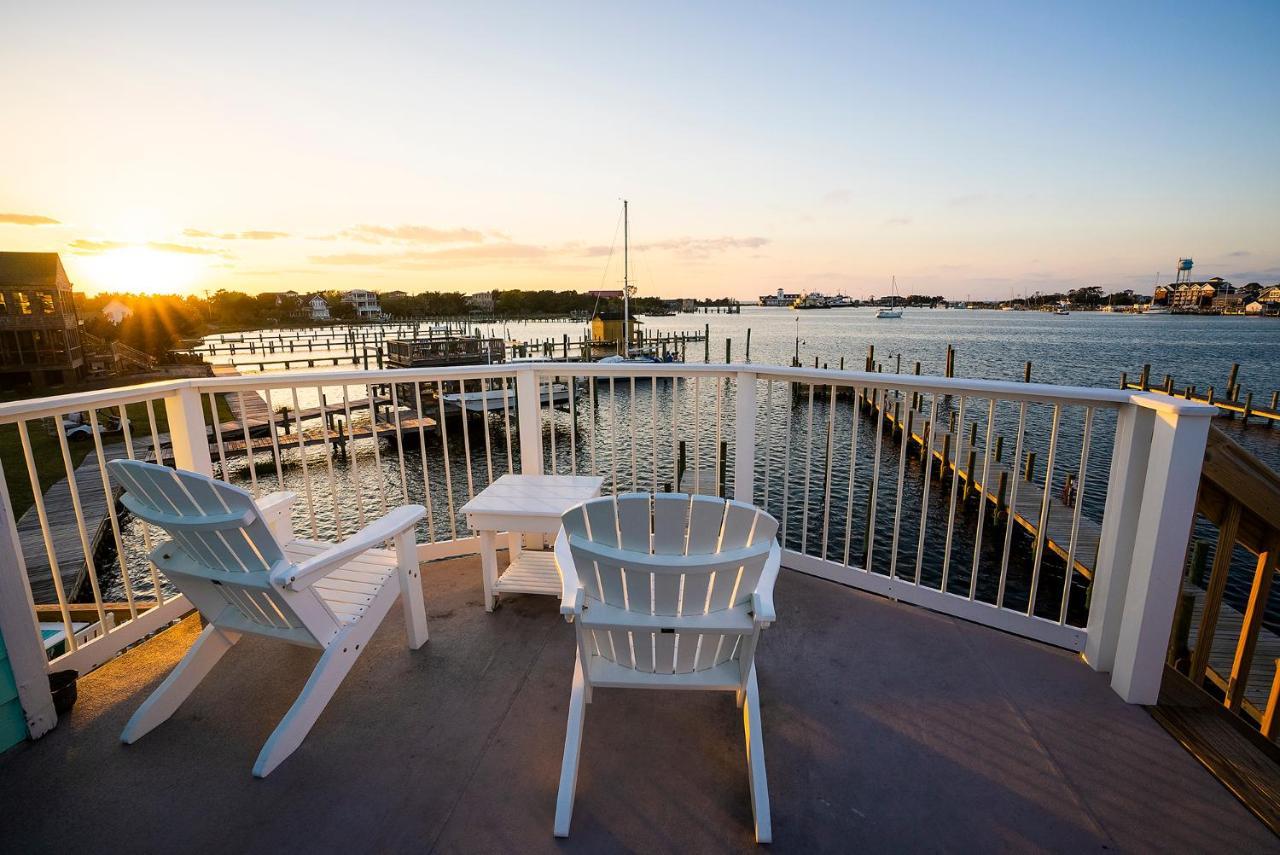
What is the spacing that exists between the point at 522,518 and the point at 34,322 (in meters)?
37.8

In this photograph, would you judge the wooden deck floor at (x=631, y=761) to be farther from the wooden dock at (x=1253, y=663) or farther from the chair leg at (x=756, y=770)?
the wooden dock at (x=1253, y=663)

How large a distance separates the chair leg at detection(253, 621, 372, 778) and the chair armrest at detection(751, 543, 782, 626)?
1566 millimetres

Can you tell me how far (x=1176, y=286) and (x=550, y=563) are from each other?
455ft

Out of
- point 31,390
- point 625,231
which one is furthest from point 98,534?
point 625,231

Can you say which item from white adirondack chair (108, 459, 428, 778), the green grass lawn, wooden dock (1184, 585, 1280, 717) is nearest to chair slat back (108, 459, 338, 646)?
white adirondack chair (108, 459, 428, 778)

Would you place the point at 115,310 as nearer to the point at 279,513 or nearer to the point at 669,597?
the point at 279,513

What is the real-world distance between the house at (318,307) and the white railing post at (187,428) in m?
109

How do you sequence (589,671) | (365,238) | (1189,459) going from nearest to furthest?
(589,671)
(1189,459)
(365,238)

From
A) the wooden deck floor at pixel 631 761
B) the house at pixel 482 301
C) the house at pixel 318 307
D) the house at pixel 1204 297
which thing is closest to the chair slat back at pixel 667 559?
the wooden deck floor at pixel 631 761

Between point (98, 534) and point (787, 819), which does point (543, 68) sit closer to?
point (787, 819)

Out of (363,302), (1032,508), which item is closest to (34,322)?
(1032,508)

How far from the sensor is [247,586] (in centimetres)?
181

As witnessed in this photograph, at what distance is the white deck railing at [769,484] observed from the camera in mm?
2100

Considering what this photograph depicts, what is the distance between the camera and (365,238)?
2594 centimetres
